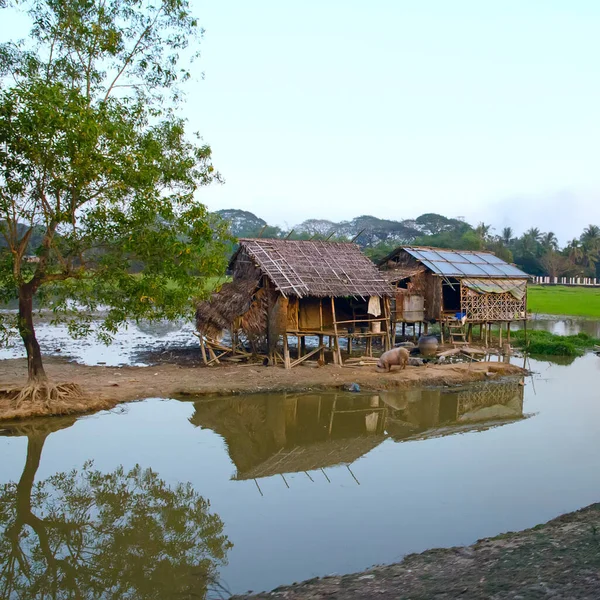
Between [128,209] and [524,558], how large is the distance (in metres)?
8.55

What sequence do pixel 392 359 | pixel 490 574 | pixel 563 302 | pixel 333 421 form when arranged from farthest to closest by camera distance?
pixel 563 302 < pixel 392 359 < pixel 333 421 < pixel 490 574

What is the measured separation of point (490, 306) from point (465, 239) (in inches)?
1335

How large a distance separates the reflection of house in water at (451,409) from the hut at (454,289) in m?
5.91

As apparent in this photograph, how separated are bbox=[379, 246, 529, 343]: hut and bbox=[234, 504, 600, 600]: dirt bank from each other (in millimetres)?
14907

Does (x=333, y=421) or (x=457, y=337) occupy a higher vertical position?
(x=457, y=337)

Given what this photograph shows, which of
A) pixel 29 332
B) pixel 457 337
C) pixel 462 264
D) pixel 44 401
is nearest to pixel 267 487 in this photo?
pixel 44 401

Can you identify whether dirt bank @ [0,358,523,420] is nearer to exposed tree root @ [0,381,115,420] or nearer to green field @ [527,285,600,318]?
exposed tree root @ [0,381,115,420]

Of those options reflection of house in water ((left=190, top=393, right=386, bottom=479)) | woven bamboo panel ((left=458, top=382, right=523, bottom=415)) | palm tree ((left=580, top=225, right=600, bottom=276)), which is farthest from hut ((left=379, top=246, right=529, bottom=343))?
palm tree ((left=580, top=225, right=600, bottom=276))

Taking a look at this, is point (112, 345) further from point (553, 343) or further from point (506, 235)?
point (506, 235)

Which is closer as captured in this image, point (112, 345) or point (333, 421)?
point (333, 421)

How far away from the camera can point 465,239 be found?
176ft

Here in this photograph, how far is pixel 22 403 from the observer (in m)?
10.9

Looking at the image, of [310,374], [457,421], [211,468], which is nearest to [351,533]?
[211,468]

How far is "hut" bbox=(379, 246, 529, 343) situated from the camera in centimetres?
2105
